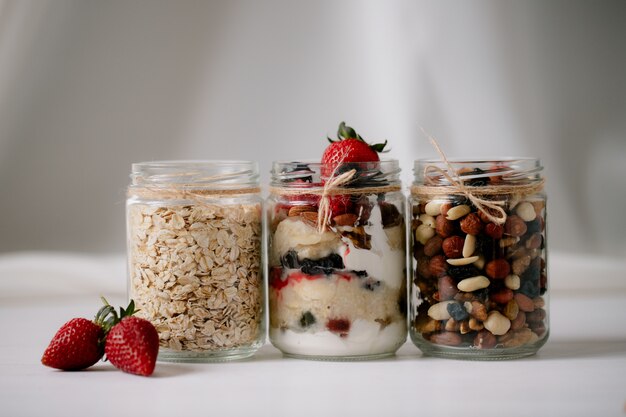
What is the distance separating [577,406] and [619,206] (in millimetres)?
1408

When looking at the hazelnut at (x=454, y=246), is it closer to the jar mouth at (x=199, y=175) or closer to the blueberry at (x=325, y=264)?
the blueberry at (x=325, y=264)

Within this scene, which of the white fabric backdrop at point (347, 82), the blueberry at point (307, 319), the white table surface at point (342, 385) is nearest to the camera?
the white table surface at point (342, 385)

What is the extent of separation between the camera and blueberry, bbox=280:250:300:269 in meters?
1.74

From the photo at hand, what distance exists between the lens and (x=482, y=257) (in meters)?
1.70

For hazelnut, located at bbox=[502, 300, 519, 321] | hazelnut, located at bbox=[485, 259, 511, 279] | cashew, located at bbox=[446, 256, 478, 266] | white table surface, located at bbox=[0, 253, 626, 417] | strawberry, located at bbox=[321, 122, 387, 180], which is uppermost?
strawberry, located at bbox=[321, 122, 387, 180]

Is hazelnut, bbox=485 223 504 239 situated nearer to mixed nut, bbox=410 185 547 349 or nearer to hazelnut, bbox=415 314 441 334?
mixed nut, bbox=410 185 547 349

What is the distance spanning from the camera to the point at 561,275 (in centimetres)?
271

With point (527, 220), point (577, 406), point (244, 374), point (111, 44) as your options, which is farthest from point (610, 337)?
point (111, 44)

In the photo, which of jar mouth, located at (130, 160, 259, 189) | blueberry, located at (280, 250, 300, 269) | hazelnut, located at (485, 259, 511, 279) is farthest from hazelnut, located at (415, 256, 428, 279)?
jar mouth, located at (130, 160, 259, 189)

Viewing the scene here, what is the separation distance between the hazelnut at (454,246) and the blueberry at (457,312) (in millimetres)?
82

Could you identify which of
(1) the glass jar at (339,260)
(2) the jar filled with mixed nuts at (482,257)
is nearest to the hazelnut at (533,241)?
(2) the jar filled with mixed nuts at (482,257)

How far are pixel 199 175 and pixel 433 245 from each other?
414mm

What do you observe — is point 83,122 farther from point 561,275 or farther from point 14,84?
point 561,275

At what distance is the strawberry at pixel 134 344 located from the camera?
1.64 meters
